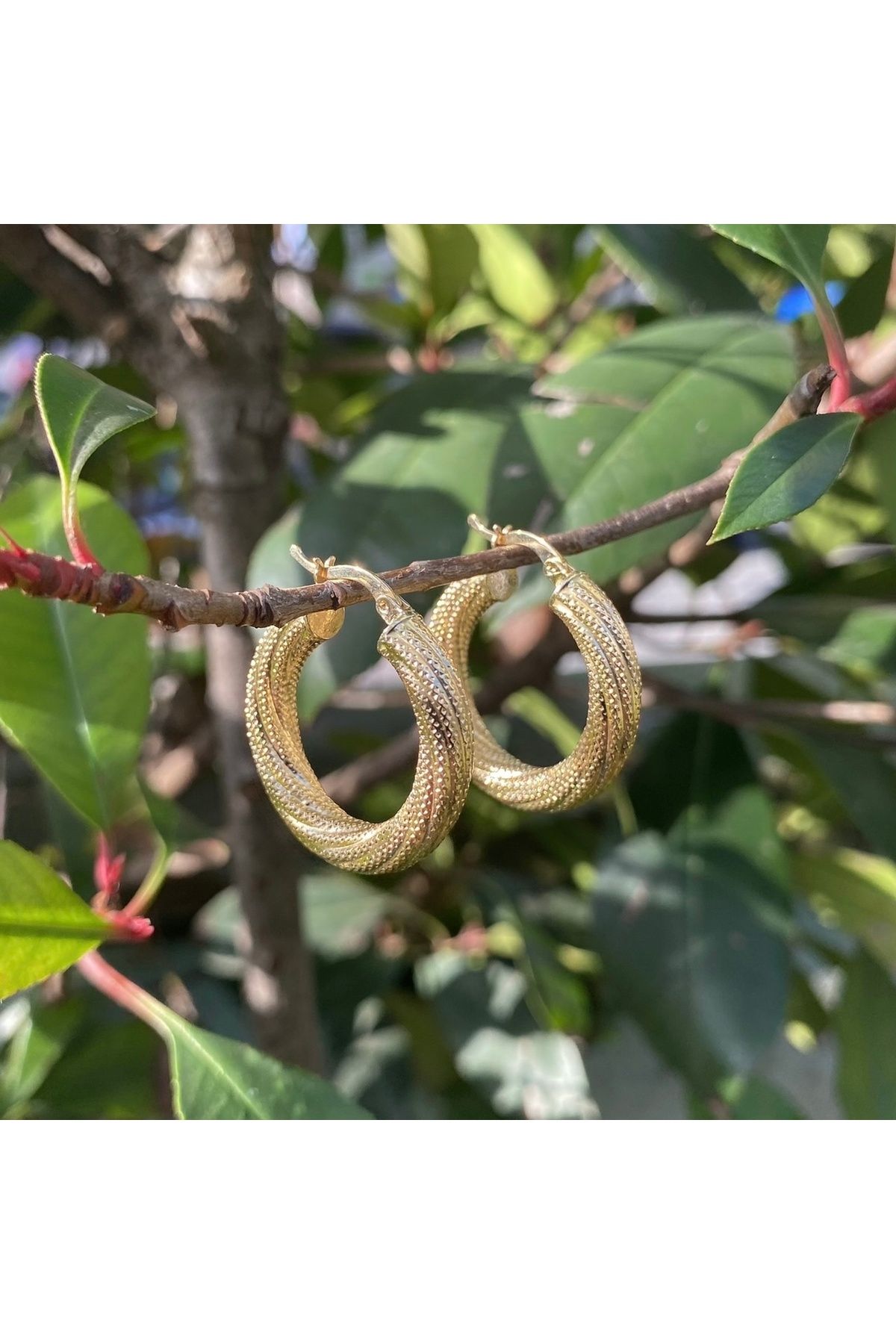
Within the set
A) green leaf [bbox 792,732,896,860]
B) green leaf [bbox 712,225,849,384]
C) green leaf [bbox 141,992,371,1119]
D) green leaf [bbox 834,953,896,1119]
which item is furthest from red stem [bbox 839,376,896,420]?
green leaf [bbox 834,953,896,1119]

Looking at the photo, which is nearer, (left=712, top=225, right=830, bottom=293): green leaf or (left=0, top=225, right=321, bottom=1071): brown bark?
(left=712, top=225, right=830, bottom=293): green leaf

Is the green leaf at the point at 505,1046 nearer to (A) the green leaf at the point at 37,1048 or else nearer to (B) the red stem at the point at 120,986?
(A) the green leaf at the point at 37,1048

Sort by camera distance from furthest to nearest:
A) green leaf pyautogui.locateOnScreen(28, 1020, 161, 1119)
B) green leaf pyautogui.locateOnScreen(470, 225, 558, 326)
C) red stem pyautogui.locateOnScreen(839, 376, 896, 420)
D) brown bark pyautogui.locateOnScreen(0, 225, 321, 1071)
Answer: green leaf pyautogui.locateOnScreen(470, 225, 558, 326), green leaf pyautogui.locateOnScreen(28, 1020, 161, 1119), brown bark pyautogui.locateOnScreen(0, 225, 321, 1071), red stem pyautogui.locateOnScreen(839, 376, 896, 420)

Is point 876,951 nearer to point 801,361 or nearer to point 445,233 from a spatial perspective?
point 801,361

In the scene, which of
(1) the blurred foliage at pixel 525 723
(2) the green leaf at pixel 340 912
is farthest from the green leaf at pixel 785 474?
(2) the green leaf at pixel 340 912

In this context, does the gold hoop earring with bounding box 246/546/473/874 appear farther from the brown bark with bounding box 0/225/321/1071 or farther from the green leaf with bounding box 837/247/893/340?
the green leaf with bounding box 837/247/893/340

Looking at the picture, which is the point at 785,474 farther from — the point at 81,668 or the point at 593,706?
the point at 81,668

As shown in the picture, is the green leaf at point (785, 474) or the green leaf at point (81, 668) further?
the green leaf at point (81, 668)
